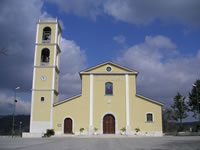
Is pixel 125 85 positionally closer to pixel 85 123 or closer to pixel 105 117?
pixel 105 117

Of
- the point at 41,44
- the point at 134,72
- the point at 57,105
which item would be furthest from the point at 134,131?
the point at 41,44

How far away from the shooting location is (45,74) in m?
29.7

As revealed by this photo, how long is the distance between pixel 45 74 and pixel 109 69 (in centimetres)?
787

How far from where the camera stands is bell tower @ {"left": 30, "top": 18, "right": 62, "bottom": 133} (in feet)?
92.8

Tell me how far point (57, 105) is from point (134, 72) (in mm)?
10159

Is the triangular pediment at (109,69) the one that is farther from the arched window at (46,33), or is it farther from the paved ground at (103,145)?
the paved ground at (103,145)

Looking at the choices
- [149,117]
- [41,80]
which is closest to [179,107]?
[149,117]

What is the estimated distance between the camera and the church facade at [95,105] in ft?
93.4

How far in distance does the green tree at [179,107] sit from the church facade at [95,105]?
1260 centimetres

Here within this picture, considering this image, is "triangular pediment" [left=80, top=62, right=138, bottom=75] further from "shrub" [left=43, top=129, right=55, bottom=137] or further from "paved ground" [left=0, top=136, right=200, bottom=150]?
"paved ground" [left=0, top=136, right=200, bottom=150]

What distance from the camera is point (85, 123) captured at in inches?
1129

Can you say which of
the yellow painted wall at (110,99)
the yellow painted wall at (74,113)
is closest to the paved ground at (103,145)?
the yellow painted wall at (74,113)

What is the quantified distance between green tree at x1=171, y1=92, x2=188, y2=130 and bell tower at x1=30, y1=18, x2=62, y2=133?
20.6 metres

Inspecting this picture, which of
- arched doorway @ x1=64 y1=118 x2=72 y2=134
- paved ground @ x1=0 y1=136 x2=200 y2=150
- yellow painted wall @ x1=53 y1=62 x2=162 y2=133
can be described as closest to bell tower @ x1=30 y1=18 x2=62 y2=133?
yellow painted wall @ x1=53 y1=62 x2=162 y2=133
